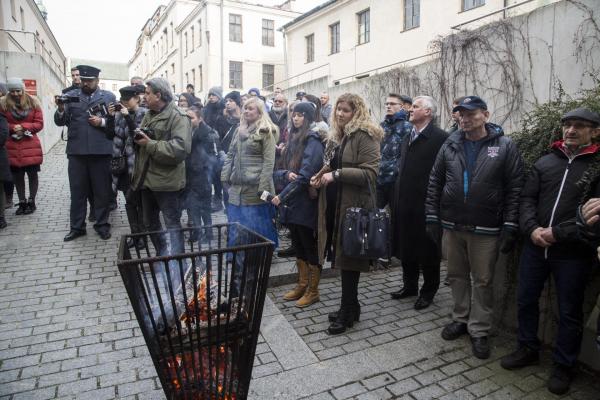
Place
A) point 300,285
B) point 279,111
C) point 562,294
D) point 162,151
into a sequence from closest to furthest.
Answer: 1. point 562,294
2. point 162,151
3. point 300,285
4. point 279,111

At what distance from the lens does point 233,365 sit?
83.4 inches

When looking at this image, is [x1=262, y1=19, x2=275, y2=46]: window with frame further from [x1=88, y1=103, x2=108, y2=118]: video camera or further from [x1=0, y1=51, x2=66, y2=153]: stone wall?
[x1=88, y1=103, x2=108, y2=118]: video camera

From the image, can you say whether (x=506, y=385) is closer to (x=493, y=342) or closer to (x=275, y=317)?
(x=493, y=342)

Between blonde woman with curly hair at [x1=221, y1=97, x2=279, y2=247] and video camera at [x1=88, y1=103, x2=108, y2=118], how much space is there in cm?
203

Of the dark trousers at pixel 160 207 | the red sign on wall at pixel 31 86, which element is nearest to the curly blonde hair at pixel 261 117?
the dark trousers at pixel 160 207

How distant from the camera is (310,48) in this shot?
22.9m

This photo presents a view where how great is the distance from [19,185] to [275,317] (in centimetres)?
533

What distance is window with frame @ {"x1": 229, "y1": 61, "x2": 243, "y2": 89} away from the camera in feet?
98.9

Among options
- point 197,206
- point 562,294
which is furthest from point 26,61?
point 562,294

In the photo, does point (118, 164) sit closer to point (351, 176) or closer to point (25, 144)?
point (25, 144)

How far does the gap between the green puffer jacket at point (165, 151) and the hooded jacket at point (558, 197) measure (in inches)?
117

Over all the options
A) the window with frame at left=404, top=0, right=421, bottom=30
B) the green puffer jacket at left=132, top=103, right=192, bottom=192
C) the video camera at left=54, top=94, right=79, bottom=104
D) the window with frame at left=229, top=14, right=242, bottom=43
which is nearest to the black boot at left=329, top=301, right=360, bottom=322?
the green puffer jacket at left=132, top=103, right=192, bottom=192

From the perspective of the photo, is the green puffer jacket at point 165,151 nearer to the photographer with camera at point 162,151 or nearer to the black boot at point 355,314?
the photographer with camera at point 162,151

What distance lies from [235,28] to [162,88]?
28988mm
